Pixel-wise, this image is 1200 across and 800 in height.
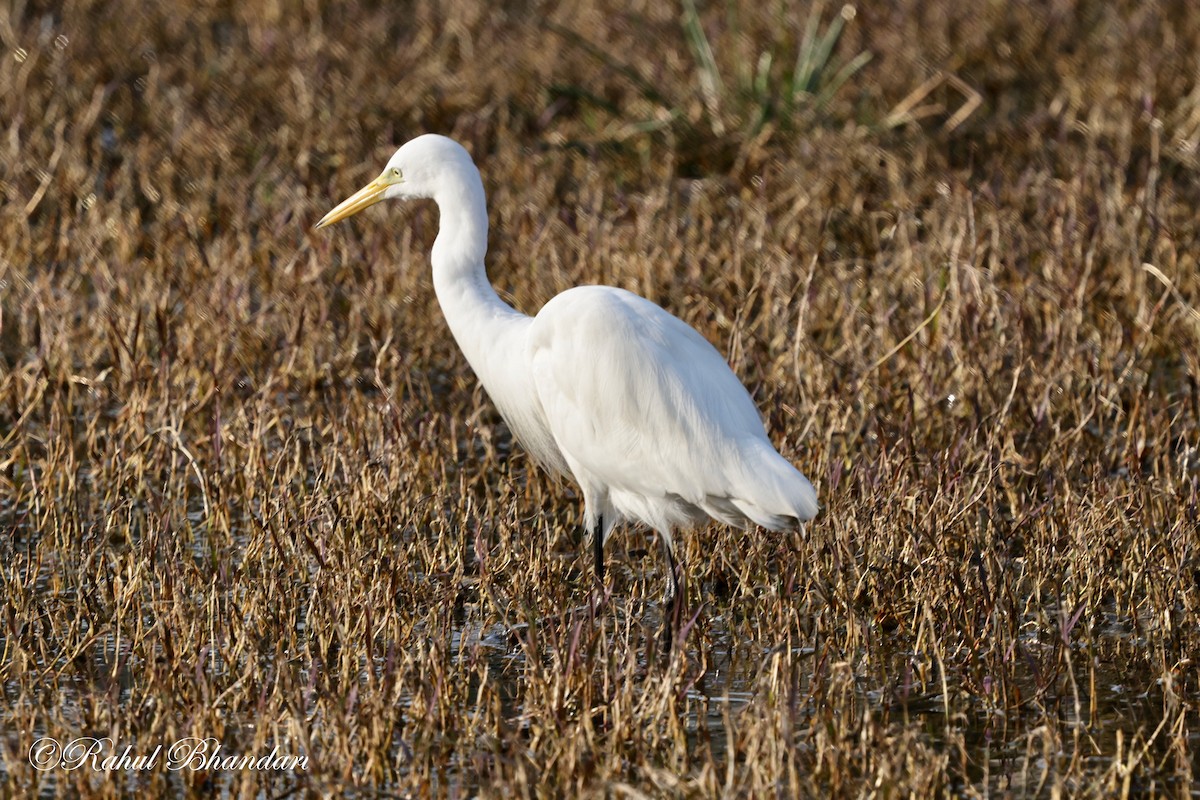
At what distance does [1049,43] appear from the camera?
31.5 ft

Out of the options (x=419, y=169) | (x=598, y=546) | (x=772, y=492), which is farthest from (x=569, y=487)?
(x=772, y=492)

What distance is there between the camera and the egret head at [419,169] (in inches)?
161

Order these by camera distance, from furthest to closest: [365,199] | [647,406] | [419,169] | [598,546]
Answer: [365,199], [419,169], [598,546], [647,406]

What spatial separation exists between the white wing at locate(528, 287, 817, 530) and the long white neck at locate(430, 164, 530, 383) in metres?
0.15

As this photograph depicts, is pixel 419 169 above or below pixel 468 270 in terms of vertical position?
above

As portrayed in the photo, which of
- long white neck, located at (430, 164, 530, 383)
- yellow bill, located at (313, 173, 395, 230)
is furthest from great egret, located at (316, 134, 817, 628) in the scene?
yellow bill, located at (313, 173, 395, 230)

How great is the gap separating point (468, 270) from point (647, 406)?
1.85 ft

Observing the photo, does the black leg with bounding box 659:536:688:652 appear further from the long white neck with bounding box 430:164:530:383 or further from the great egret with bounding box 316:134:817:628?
→ the long white neck with bounding box 430:164:530:383

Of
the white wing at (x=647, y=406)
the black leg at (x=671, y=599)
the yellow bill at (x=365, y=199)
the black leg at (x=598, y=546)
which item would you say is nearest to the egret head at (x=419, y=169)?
the yellow bill at (x=365, y=199)

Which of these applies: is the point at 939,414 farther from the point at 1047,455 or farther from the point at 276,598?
the point at 276,598

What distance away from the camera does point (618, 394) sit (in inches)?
150

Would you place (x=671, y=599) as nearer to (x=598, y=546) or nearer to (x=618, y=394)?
(x=598, y=546)

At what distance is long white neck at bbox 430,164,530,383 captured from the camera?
4035 mm

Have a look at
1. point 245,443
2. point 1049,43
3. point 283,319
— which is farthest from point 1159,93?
point 245,443
